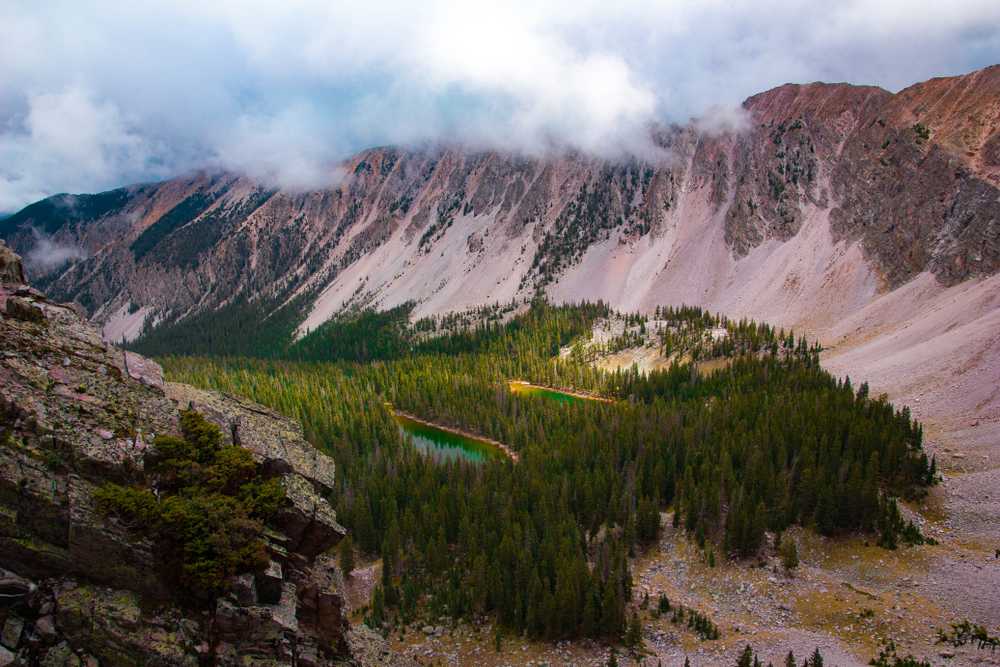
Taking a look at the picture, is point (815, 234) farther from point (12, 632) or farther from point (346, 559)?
point (12, 632)

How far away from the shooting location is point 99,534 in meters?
12.6

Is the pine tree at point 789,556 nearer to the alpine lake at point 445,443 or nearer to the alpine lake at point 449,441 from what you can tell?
the alpine lake at point 449,441

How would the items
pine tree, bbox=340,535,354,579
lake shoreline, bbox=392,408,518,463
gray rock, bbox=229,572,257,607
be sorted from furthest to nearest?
1. lake shoreline, bbox=392,408,518,463
2. pine tree, bbox=340,535,354,579
3. gray rock, bbox=229,572,257,607

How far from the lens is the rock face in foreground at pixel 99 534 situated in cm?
1197

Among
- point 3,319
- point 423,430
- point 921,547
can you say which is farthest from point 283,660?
point 423,430

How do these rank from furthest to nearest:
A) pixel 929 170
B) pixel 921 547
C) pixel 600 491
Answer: pixel 929 170, pixel 600 491, pixel 921 547

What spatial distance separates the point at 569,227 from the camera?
182m

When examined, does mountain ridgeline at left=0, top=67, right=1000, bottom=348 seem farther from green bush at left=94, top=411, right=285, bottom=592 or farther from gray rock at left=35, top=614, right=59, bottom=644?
gray rock at left=35, top=614, right=59, bottom=644

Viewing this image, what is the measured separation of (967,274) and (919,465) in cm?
5829

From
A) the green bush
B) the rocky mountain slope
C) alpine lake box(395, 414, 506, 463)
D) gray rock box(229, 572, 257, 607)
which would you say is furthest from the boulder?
alpine lake box(395, 414, 506, 463)

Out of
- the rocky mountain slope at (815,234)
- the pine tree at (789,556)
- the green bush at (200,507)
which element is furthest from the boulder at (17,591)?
the rocky mountain slope at (815,234)

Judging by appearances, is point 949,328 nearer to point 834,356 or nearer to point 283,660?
point 834,356

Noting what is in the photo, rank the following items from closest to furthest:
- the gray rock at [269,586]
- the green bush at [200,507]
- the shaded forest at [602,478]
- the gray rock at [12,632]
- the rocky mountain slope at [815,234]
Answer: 1. the gray rock at [12,632]
2. the green bush at [200,507]
3. the gray rock at [269,586]
4. the shaded forest at [602,478]
5. the rocky mountain slope at [815,234]

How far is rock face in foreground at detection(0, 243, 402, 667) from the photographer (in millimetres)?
11969
